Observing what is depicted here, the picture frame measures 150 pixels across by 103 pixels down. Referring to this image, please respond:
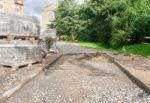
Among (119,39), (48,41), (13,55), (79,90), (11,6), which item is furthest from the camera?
(119,39)

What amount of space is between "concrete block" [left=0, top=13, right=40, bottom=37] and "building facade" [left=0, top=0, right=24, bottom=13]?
419cm

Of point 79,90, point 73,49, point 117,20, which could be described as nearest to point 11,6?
point 73,49

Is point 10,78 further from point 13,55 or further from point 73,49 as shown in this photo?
point 73,49

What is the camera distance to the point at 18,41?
15.2 metres

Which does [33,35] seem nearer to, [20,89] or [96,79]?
[96,79]

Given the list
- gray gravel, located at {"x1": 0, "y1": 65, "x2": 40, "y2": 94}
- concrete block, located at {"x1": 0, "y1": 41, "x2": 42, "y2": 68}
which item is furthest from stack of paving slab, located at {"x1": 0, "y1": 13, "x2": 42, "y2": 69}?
gray gravel, located at {"x1": 0, "y1": 65, "x2": 40, "y2": 94}

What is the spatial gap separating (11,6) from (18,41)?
10.6 meters

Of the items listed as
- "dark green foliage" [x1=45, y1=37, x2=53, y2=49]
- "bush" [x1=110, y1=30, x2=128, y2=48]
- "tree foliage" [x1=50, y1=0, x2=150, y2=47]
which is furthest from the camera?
"tree foliage" [x1=50, y1=0, x2=150, y2=47]

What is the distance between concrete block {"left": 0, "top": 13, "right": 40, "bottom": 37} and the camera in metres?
15.0

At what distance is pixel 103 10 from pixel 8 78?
1313 inches

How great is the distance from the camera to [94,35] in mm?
52969

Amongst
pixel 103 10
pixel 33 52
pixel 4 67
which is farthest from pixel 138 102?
pixel 103 10

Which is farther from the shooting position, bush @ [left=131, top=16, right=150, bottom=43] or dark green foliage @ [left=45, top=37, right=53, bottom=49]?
bush @ [left=131, top=16, right=150, bottom=43]

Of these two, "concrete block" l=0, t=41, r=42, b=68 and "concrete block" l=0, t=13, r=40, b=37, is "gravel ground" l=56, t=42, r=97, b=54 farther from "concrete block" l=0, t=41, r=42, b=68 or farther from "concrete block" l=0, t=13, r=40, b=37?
"concrete block" l=0, t=41, r=42, b=68
